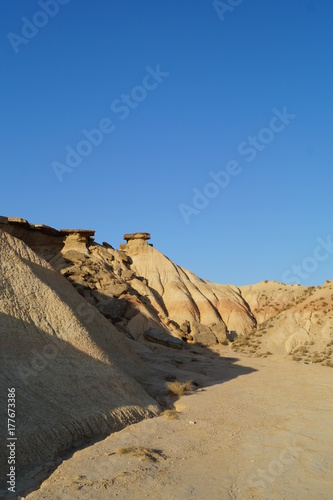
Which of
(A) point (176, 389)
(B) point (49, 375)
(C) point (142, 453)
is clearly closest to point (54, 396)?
(B) point (49, 375)

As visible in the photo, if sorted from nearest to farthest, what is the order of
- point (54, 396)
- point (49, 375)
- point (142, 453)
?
point (142, 453), point (54, 396), point (49, 375)

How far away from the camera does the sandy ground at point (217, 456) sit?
6.17 m

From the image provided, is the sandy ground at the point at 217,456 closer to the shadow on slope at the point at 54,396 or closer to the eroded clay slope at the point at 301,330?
the shadow on slope at the point at 54,396

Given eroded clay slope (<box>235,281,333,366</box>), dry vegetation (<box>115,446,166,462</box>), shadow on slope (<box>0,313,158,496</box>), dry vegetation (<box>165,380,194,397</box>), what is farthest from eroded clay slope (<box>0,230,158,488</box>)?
eroded clay slope (<box>235,281,333,366</box>)

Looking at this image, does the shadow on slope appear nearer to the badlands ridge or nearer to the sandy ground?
the badlands ridge

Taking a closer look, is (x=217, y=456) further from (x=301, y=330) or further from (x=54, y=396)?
(x=301, y=330)

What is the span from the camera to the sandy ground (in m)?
6.17

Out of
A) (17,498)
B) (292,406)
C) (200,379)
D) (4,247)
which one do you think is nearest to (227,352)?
(200,379)

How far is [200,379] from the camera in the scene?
1580 cm

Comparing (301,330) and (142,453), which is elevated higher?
(301,330)

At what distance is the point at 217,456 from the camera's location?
25.1 ft

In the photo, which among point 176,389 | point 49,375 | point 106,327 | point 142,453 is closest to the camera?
point 142,453

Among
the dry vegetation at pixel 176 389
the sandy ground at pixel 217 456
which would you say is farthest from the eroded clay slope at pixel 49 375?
the dry vegetation at pixel 176 389

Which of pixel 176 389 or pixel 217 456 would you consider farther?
pixel 176 389
